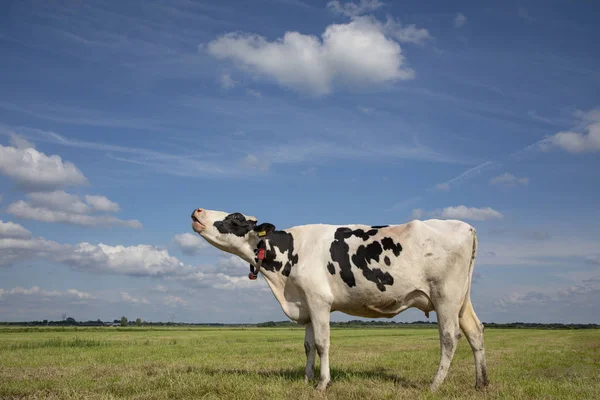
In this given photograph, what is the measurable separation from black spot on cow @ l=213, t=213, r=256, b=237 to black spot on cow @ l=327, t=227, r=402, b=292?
6.08 ft

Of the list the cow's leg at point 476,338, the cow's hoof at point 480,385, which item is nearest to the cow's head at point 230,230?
the cow's leg at point 476,338

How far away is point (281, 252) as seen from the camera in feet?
34.7

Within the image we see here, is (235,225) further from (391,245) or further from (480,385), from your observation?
(480,385)

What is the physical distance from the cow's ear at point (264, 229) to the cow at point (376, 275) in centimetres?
2

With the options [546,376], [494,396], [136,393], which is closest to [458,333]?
[494,396]

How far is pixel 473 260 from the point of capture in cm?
1002

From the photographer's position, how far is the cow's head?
10.6 metres

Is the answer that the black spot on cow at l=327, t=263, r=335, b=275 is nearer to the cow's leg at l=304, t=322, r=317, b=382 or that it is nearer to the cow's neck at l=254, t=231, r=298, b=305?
the cow's neck at l=254, t=231, r=298, b=305

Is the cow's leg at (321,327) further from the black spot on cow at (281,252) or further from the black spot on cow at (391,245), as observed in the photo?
the black spot on cow at (391,245)

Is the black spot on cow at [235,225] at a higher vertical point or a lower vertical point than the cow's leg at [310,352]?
higher

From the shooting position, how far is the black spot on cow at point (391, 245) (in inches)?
380

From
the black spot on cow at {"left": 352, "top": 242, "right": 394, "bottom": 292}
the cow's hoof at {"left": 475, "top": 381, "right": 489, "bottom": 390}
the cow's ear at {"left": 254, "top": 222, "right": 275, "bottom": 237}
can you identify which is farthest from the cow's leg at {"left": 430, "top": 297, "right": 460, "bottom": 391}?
the cow's ear at {"left": 254, "top": 222, "right": 275, "bottom": 237}

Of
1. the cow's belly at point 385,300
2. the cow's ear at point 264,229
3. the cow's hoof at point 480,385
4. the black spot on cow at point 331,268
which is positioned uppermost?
the cow's ear at point 264,229

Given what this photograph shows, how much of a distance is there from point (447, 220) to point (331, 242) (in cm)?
234
